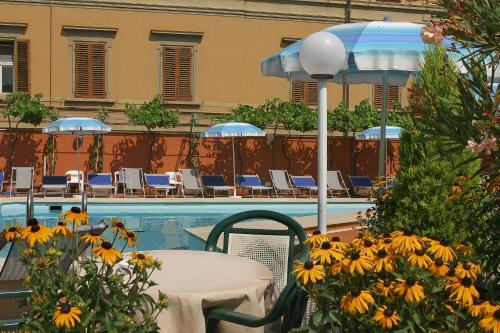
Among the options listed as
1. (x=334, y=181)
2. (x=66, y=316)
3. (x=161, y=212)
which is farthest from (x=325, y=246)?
(x=334, y=181)

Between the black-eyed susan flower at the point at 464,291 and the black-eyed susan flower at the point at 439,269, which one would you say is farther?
the black-eyed susan flower at the point at 439,269

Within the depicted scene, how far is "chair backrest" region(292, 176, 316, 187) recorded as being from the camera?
2034 cm

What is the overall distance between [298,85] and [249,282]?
19899 mm

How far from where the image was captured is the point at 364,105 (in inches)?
869

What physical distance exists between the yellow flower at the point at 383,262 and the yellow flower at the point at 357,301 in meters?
0.13

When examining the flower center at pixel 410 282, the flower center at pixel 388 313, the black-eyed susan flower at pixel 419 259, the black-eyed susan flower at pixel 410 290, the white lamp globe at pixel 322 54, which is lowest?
the flower center at pixel 388 313

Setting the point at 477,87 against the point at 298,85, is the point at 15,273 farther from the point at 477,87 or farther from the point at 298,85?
the point at 298,85

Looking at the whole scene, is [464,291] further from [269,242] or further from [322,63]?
[322,63]

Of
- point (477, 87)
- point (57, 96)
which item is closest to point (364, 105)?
point (57, 96)

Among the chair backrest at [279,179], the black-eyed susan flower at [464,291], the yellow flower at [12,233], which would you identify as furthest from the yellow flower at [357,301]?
the chair backrest at [279,179]

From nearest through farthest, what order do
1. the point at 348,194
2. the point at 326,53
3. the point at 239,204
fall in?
the point at 326,53, the point at 239,204, the point at 348,194

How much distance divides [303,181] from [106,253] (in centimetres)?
1799

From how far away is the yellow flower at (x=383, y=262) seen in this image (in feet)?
8.06

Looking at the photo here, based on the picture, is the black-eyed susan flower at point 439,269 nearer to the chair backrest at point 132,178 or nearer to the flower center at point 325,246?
the flower center at point 325,246
